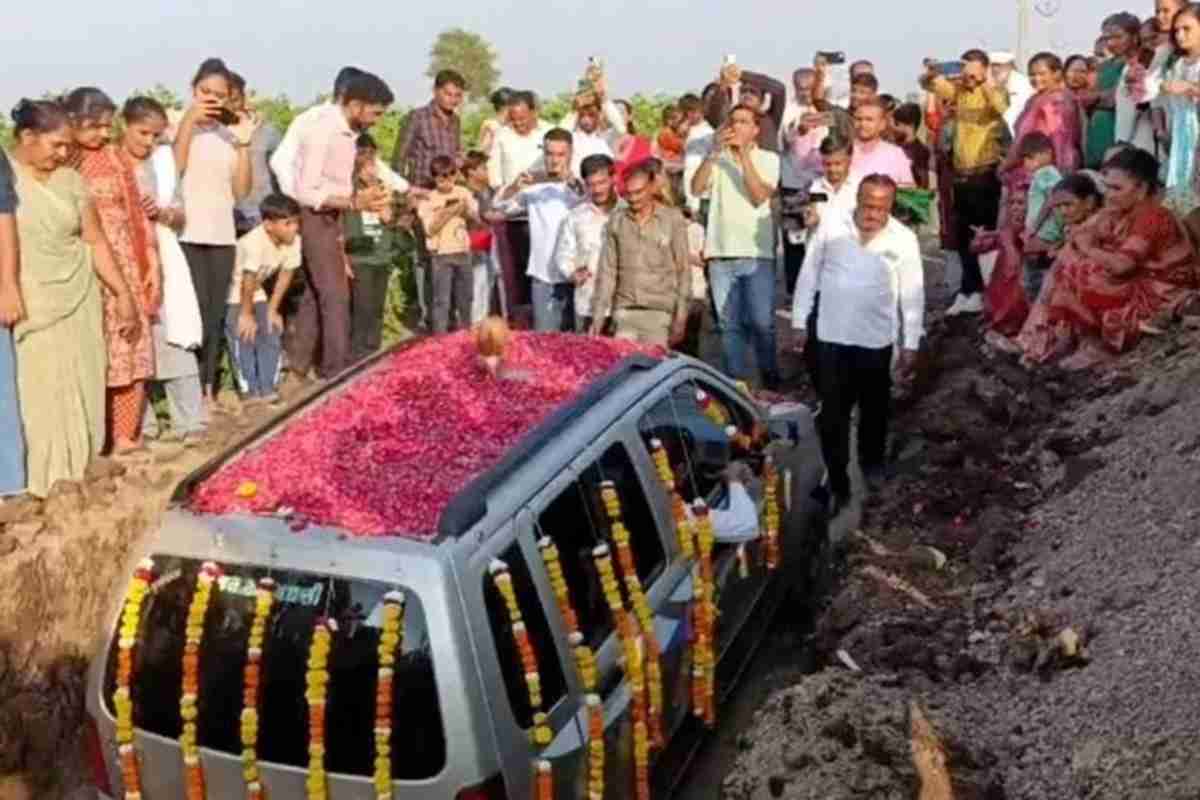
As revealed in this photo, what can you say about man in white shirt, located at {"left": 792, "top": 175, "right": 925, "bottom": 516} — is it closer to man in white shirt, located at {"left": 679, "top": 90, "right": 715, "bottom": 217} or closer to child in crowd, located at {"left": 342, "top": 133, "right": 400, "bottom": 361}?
man in white shirt, located at {"left": 679, "top": 90, "right": 715, "bottom": 217}

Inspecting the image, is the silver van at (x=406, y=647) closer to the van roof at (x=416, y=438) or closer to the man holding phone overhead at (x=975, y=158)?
the van roof at (x=416, y=438)

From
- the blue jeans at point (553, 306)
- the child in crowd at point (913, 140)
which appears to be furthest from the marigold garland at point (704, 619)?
the child in crowd at point (913, 140)

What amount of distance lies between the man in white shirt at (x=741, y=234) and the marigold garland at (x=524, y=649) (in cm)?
587

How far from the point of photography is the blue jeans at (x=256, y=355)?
33.7 ft

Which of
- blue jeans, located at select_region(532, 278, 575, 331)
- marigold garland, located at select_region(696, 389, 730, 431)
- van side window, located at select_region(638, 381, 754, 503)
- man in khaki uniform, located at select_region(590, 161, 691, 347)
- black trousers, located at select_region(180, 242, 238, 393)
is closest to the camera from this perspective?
van side window, located at select_region(638, 381, 754, 503)

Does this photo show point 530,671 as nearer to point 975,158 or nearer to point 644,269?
point 644,269

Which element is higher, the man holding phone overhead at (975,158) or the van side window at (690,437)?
the man holding phone overhead at (975,158)

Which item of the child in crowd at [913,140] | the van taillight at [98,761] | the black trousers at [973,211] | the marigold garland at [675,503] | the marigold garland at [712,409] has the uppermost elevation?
the child in crowd at [913,140]

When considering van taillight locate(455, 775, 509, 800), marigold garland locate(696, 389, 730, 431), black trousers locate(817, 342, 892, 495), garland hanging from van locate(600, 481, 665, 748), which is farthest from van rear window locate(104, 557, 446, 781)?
black trousers locate(817, 342, 892, 495)

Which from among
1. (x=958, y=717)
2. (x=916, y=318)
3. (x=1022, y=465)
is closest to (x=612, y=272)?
(x=916, y=318)

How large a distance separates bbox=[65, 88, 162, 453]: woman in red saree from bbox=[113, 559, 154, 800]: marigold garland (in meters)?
4.03

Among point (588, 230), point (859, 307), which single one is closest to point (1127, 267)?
point (859, 307)

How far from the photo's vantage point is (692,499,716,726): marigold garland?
20.1 ft

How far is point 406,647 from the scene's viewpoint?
4590mm
